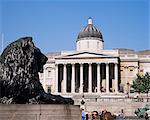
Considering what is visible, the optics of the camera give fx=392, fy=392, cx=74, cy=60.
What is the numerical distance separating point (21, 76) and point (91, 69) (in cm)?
6987

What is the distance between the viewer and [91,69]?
81375 millimetres

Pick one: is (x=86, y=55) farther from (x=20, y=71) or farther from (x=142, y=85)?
(x=20, y=71)

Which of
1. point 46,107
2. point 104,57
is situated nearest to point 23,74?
point 46,107

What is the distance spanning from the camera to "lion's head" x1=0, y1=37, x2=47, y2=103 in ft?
38.1

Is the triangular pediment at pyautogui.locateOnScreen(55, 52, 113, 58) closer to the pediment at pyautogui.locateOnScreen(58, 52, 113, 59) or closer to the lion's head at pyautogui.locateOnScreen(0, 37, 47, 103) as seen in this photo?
the pediment at pyautogui.locateOnScreen(58, 52, 113, 59)

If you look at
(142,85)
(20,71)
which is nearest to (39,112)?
→ (20,71)

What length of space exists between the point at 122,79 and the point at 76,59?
41.1 feet

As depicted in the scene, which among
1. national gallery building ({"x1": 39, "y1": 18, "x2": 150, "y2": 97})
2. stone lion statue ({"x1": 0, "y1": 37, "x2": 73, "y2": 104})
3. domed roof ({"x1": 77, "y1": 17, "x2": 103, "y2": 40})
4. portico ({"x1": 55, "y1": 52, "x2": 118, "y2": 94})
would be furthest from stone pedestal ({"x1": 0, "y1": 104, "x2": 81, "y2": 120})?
domed roof ({"x1": 77, "y1": 17, "x2": 103, "y2": 40})

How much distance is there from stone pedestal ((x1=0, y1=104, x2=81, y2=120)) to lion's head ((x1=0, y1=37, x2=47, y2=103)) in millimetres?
888

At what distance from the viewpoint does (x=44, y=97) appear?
1204 cm

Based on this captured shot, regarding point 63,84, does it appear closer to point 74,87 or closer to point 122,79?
point 74,87

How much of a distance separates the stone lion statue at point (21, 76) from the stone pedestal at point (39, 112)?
0.68 meters

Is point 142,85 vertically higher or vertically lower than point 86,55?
lower

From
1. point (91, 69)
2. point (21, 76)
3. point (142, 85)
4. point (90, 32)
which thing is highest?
point (90, 32)
